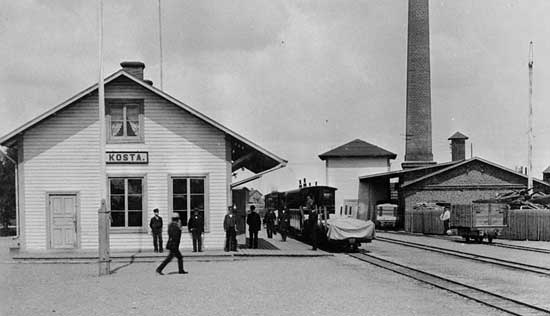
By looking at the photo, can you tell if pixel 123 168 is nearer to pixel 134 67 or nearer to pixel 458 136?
pixel 134 67

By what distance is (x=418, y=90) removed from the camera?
180 ft

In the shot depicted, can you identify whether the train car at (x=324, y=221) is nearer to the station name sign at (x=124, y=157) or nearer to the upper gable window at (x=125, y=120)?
the station name sign at (x=124, y=157)

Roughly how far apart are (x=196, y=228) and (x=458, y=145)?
4498 centimetres

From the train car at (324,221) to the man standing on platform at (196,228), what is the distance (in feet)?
17.4

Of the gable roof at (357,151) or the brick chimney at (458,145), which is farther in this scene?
the gable roof at (357,151)

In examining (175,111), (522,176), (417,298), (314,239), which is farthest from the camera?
(522,176)

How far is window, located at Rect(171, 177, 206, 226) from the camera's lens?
2250cm

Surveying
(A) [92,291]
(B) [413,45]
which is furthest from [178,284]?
(B) [413,45]

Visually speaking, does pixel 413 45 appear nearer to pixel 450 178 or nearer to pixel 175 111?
pixel 450 178

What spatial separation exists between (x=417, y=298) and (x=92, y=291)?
612cm

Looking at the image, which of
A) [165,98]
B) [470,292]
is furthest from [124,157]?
[470,292]

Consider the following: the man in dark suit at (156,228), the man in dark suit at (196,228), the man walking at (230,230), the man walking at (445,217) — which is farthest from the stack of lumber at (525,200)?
the man in dark suit at (156,228)

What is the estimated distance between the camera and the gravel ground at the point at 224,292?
11492 millimetres

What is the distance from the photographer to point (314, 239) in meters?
24.3
